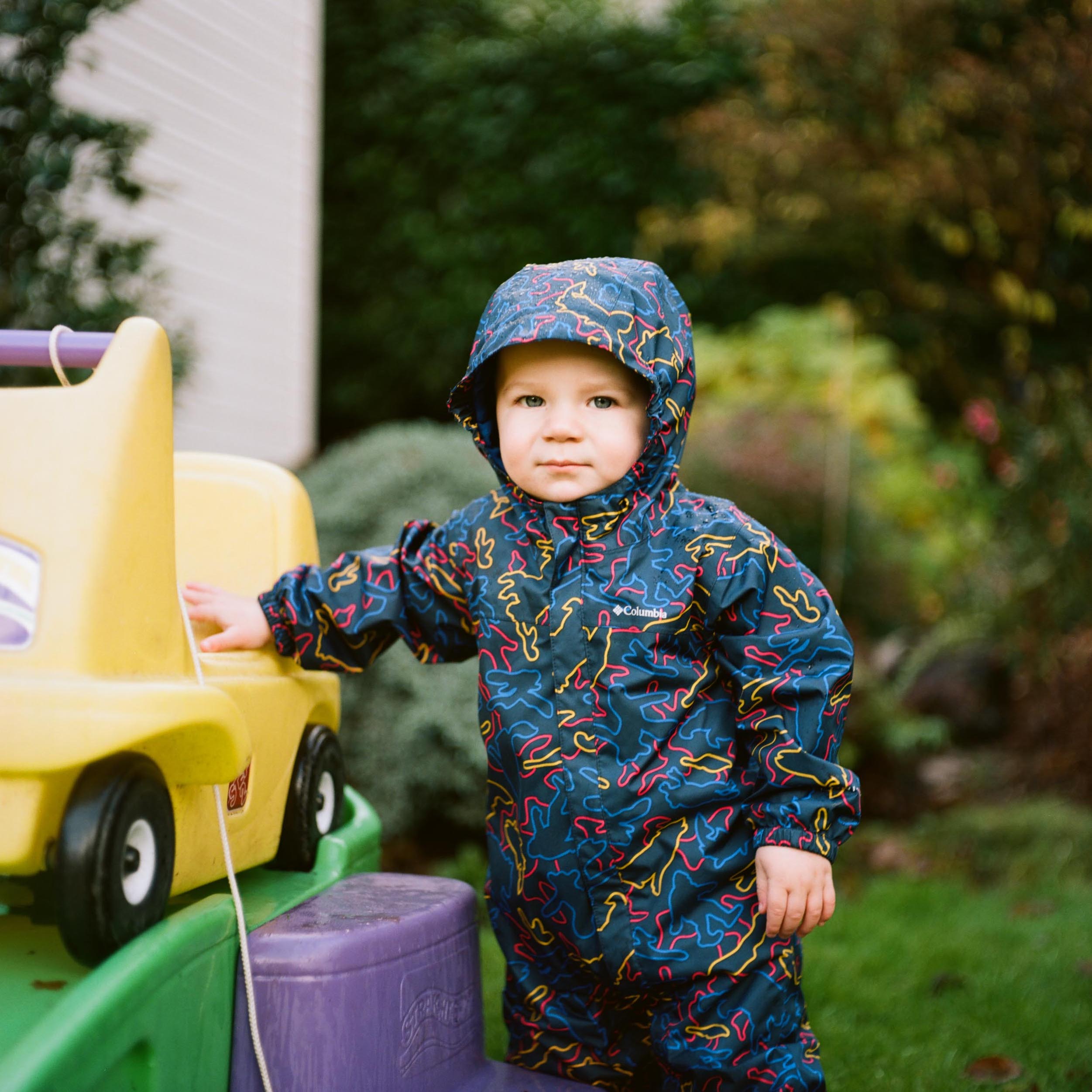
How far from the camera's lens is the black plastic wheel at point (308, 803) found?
1850 mm

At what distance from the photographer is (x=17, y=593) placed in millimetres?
1262

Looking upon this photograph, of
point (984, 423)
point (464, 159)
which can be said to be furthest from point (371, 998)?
point (464, 159)

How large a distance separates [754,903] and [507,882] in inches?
14.9

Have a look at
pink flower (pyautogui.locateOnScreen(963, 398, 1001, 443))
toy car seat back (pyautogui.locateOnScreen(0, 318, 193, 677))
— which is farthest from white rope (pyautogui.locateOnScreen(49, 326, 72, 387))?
pink flower (pyautogui.locateOnScreen(963, 398, 1001, 443))

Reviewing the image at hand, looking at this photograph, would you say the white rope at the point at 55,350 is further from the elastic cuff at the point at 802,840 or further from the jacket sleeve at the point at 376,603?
the elastic cuff at the point at 802,840

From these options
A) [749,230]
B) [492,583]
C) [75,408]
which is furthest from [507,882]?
[749,230]

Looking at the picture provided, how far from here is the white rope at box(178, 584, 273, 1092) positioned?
4.76 feet

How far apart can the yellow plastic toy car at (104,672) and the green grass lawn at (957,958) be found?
51.7 inches

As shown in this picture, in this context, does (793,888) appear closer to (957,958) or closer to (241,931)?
(241,931)

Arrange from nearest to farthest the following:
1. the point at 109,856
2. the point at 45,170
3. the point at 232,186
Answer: the point at 109,856 < the point at 45,170 < the point at 232,186

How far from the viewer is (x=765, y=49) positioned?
7.16 metres

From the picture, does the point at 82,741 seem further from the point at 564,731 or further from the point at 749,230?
the point at 749,230

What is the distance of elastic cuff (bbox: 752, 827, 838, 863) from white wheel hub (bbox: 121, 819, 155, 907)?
84 cm

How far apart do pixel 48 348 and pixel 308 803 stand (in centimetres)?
80
